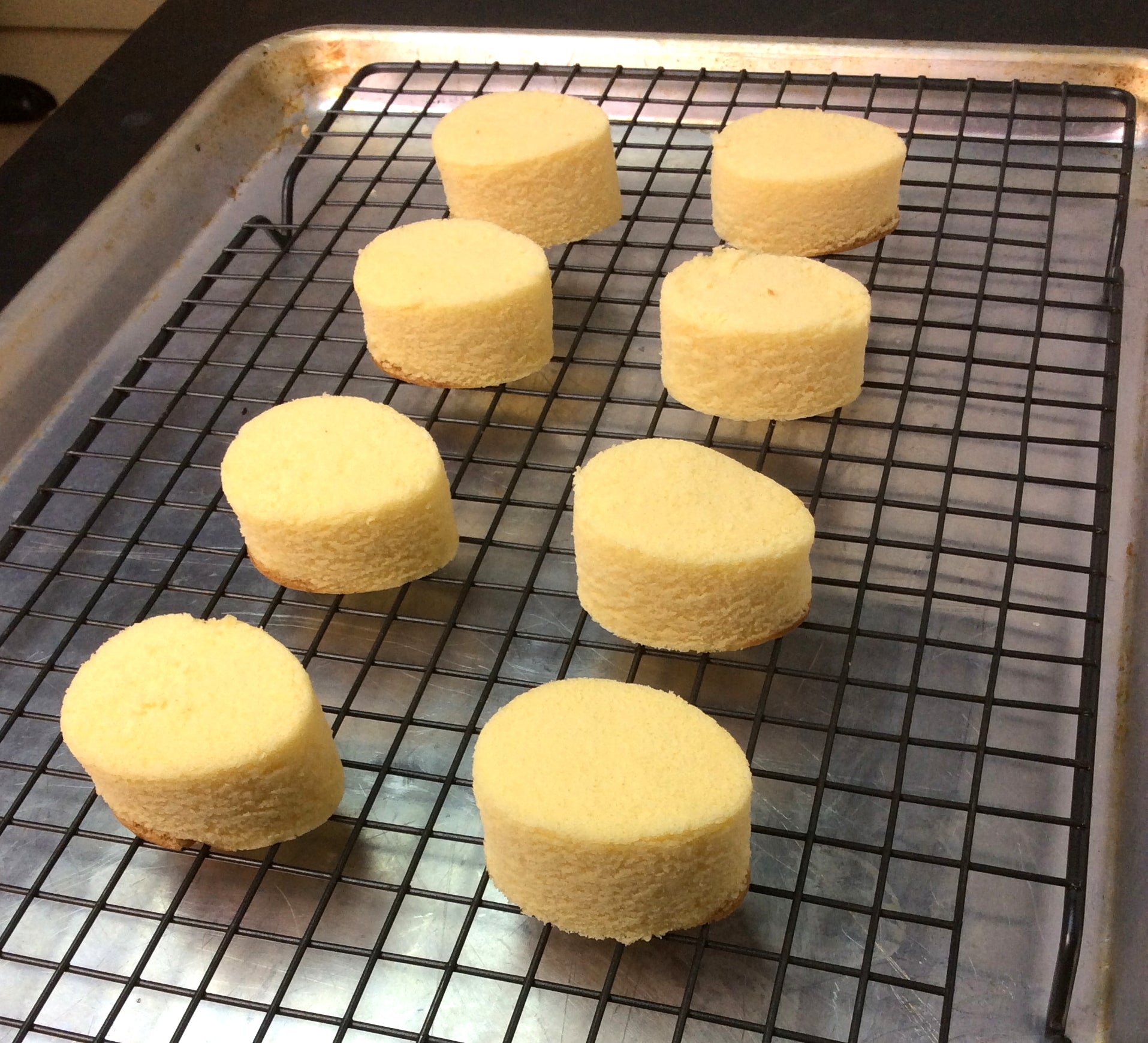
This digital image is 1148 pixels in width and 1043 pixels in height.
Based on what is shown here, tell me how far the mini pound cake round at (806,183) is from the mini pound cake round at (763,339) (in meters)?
0.17

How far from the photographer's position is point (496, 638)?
59.5 inches

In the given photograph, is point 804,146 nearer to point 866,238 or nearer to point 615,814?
point 866,238

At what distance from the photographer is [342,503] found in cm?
149

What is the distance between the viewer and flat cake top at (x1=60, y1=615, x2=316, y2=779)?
1252 mm

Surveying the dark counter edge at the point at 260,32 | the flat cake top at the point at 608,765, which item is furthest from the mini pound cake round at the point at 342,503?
the dark counter edge at the point at 260,32

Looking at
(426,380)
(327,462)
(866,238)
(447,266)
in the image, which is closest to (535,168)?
(447,266)

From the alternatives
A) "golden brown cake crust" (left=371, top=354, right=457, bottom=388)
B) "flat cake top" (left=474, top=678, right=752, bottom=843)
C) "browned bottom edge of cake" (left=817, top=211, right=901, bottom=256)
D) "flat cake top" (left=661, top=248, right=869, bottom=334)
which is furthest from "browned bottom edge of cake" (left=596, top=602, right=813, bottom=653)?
"browned bottom edge of cake" (left=817, top=211, right=901, bottom=256)

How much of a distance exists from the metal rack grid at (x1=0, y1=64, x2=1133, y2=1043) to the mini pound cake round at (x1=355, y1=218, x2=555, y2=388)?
0.06 m

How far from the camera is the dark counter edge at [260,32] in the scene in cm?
209

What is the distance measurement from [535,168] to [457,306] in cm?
32

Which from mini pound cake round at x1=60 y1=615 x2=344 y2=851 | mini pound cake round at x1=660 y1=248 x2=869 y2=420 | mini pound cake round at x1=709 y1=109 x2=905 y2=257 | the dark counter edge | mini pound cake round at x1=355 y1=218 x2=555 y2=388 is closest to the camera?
mini pound cake round at x1=60 y1=615 x2=344 y2=851

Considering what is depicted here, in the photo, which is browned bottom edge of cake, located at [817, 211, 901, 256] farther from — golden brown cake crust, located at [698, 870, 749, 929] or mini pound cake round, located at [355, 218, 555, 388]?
golden brown cake crust, located at [698, 870, 749, 929]

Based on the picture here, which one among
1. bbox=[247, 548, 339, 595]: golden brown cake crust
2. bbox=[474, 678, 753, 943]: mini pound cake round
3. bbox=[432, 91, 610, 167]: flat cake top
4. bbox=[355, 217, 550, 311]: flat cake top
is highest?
bbox=[432, 91, 610, 167]: flat cake top

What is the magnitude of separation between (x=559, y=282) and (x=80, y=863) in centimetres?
109
